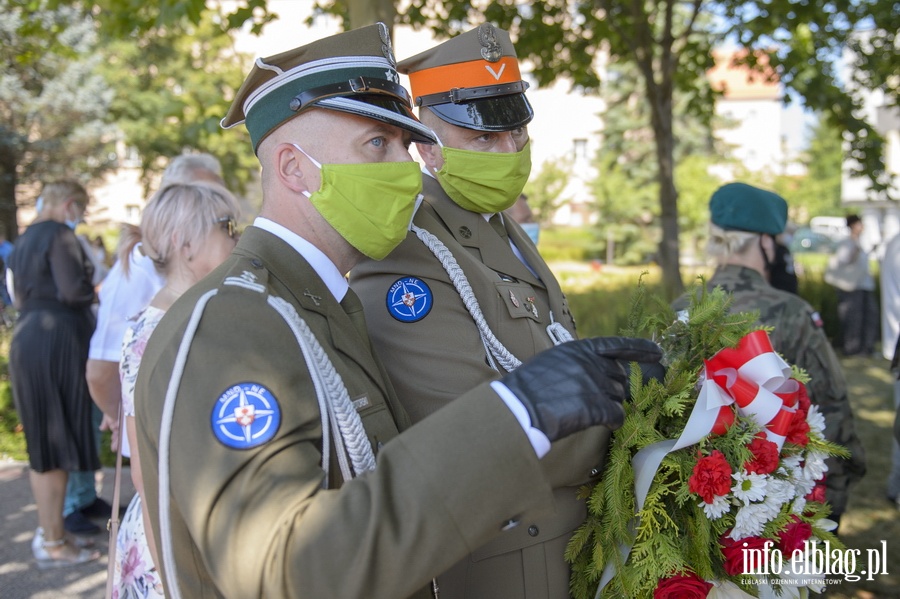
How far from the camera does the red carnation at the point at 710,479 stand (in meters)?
1.80

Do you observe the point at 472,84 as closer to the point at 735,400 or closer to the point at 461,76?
the point at 461,76

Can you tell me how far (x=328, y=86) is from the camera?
1.68m

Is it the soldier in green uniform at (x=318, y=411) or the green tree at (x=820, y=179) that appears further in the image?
the green tree at (x=820, y=179)

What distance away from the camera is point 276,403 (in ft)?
4.33

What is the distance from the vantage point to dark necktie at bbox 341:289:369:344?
1.76 m

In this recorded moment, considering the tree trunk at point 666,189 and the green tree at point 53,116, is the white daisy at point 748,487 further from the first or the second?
the green tree at point 53,116

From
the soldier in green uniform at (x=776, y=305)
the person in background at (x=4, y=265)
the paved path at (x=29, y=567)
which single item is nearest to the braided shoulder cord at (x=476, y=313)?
the soldier in green uniform at (x=776, y=305)

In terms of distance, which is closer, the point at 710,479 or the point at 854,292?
the point at 710,479

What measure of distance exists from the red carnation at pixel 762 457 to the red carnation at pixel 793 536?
0.15 meters

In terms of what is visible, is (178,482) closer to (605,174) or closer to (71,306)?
(71,306)

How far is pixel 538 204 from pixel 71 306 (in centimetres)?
2718

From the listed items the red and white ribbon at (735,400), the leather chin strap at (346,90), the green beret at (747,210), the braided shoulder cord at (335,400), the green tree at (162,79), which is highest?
the green tree at (162,79)

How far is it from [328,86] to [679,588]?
1.38 m

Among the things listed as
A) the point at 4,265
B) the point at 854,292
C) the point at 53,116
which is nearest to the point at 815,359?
the point at 854,292
